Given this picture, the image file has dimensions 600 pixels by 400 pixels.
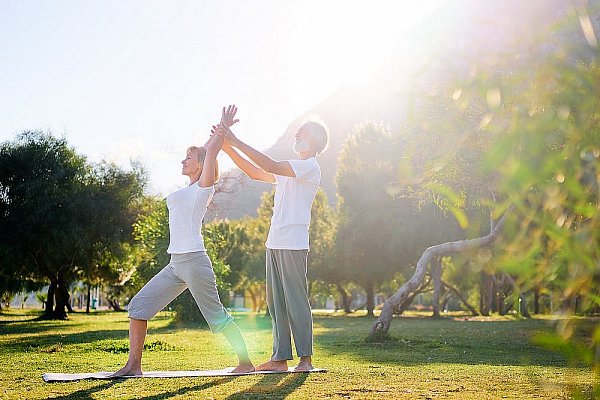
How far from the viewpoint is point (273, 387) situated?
5.60 metres

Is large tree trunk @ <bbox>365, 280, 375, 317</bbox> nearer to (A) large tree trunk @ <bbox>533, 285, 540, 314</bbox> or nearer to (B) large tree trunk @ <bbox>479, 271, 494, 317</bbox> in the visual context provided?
(B) large tree trunk @ <bbox>479, 271, 494, 317</bbox>

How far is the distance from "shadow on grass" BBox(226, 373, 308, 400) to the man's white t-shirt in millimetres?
1223

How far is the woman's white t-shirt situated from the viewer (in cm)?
655

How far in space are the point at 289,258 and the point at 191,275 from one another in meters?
0.94

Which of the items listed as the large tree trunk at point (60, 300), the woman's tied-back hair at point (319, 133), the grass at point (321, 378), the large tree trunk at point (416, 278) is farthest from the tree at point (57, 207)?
the woman's tied-back hair at point (319, 133)

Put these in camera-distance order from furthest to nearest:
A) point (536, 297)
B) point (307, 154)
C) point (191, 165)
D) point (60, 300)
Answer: point (60, 300), point (536, 297), point (307, 154), point (191, 165)

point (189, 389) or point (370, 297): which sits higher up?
point (370, 297)

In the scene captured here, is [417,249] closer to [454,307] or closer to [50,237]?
[50,237]

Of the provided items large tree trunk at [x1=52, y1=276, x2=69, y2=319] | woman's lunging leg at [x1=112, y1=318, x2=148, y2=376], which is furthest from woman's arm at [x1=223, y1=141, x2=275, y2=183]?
large tree trunk at [x1=52, y1=276, x2=69, y2=319]

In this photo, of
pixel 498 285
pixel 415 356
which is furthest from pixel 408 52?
pixel 498 285

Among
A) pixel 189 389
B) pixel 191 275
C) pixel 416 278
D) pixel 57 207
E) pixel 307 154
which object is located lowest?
pixel 189 389

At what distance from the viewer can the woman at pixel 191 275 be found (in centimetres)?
650

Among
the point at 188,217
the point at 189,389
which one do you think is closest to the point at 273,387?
the point at 189,389

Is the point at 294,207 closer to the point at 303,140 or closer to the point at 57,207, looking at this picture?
the point at 303,140
